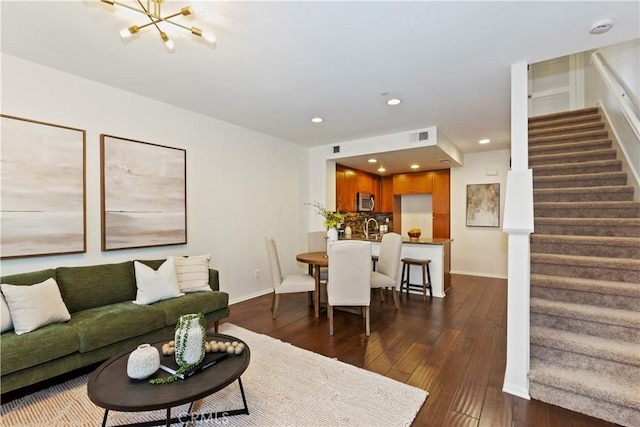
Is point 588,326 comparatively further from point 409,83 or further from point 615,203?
point 409,83

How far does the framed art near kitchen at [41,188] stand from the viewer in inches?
96.6

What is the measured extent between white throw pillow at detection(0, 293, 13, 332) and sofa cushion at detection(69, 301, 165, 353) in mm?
341

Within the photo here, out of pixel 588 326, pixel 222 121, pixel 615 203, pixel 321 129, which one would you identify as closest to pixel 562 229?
pixel 615 203

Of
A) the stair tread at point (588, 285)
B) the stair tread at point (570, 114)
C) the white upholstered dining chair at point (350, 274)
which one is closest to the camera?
the stair tread at point (588, 285)

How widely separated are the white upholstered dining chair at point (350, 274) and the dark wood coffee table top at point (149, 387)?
5.00 feet

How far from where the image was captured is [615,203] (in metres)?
3.10

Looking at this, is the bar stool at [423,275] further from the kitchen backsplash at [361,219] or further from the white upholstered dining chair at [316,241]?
the kitchen backsplash at [361,219]

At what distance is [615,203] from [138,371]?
14.9 ft

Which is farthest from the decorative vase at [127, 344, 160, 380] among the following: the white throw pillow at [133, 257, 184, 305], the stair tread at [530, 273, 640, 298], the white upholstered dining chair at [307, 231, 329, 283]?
the white upholstered dining chair at [307, 231, 329, 283]

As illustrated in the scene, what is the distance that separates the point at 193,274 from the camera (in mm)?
3238

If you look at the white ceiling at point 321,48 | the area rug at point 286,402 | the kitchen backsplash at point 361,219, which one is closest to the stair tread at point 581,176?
the white ceiling at point 321,48

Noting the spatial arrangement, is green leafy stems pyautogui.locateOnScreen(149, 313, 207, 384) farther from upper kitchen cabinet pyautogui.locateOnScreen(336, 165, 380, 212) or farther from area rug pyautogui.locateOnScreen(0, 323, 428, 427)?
upper kitchen cabinet pyautogui.locateOnScreen(336, 165, 380, 212)

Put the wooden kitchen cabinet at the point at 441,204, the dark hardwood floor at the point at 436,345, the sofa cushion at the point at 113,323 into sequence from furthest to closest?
the wooden kitchen cabinet at the point at 441,204
the sofa cushion at the point at 113,323
the dark hardwood floor at the point at 436,345

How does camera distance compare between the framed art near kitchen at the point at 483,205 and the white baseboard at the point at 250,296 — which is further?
the framed art near kitchen at the point at 483,205
